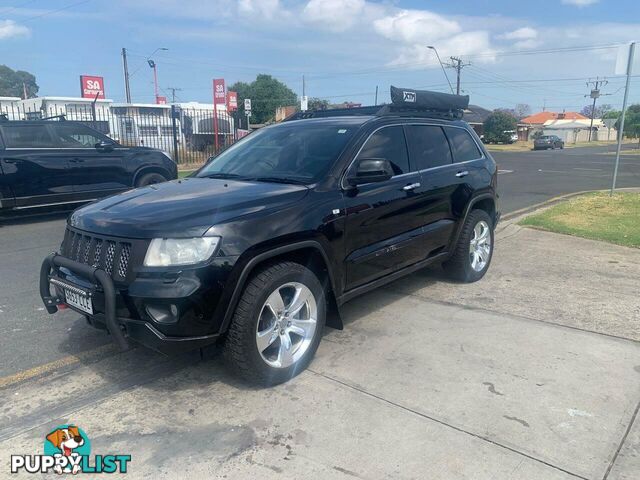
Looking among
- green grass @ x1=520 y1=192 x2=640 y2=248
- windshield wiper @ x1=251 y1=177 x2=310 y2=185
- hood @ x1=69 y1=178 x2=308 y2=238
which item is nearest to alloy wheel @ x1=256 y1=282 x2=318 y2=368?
hood @ x1=69 y1=178 x2=308 y2=238

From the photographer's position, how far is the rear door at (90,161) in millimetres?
9516

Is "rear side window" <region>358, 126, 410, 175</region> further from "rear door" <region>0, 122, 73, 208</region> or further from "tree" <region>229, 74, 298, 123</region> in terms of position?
"tree" <region>229, 74, 298, 123</region>

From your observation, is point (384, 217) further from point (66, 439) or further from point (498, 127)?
point (498, 127)

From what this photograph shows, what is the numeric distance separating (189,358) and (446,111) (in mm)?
3875

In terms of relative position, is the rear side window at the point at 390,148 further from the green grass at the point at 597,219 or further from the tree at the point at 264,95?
the tree at the point at 264,95

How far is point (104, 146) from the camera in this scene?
32.1 feet

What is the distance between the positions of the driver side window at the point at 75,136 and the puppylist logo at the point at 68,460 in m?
7.80

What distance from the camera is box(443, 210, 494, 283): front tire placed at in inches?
219

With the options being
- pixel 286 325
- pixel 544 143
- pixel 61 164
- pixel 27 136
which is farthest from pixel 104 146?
pixel 544 143

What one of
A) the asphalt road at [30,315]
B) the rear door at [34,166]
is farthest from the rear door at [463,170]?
the rear door at [34,166]

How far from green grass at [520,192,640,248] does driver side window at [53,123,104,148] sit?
8.00 meters

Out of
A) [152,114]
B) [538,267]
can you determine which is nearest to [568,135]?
[152,114]

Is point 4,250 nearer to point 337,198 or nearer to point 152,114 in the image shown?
point 337,198

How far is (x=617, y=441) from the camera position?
9.53ft
